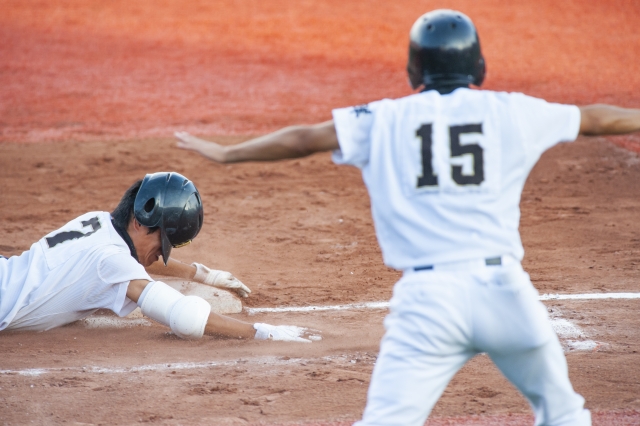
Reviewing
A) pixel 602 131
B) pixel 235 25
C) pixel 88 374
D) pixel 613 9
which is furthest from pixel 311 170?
pixel 613 9

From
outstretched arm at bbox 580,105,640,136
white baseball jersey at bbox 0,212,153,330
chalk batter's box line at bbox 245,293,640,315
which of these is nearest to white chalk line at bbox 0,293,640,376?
chalk batter's box line at bbox 245,293,640,315

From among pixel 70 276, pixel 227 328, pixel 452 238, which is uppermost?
pixel 452 238

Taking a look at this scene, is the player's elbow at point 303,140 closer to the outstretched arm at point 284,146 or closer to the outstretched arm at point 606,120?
the outstretched arm at point 284,146

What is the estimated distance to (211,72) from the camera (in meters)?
12.8

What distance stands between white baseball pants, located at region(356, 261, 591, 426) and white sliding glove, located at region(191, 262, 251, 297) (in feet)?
9.64

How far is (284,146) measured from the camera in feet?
9.43

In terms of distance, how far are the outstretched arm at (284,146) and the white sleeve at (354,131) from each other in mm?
59

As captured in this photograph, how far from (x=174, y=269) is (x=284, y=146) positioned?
9.32ft

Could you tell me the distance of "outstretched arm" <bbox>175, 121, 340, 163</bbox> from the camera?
2754 mm

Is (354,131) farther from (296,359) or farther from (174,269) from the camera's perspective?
(174,269)

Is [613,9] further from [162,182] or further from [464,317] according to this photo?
[464,317]

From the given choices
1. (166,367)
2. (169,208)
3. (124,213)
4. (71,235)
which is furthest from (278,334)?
(71,235)

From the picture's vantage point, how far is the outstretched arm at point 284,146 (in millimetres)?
2754

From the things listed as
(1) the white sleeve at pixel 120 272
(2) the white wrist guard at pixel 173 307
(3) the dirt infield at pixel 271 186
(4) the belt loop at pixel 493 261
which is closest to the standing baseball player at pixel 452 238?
(4) the belt loop at pixel 493 261
